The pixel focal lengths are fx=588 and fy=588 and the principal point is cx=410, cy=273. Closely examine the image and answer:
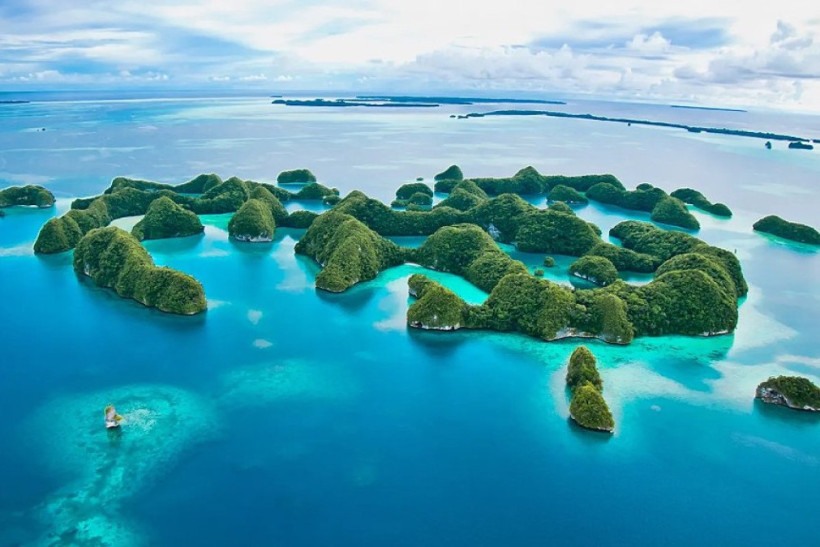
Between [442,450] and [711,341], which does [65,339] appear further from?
[711,341]

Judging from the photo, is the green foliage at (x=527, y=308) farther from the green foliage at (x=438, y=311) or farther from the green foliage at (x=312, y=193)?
the green foliage at (x=312, y=193)

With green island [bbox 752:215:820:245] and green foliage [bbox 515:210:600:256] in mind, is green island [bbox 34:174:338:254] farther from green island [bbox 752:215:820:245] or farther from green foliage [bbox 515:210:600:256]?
green island [bbox 752:215:820:245]

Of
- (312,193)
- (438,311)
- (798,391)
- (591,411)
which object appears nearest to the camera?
(591,411)

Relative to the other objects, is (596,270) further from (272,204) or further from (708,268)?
(272,204)

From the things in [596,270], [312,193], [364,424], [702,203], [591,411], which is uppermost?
[596,270]

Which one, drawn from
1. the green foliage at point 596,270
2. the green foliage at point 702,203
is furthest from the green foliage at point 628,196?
the green foliage at point 596,270

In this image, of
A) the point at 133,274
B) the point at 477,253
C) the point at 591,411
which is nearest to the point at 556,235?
the point at 477,253

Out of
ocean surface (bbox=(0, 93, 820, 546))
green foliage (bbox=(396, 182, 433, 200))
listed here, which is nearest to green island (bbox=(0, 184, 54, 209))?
ocean surface (bbox=(0, 93, 820, 546))
